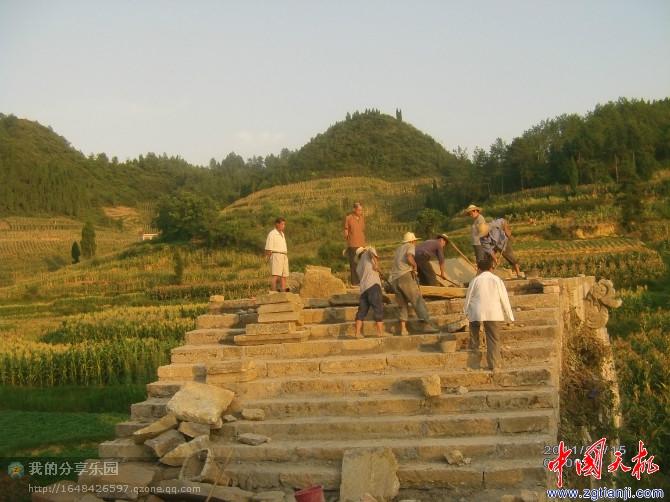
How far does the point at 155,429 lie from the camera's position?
748cm

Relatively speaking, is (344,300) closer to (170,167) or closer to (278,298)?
(278,298)

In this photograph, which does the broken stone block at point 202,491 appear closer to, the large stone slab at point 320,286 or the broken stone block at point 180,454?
the broken stone block at point 180,454

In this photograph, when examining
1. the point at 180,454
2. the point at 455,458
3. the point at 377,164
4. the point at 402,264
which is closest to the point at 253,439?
the point at 180,454

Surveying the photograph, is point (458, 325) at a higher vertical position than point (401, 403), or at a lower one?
higher

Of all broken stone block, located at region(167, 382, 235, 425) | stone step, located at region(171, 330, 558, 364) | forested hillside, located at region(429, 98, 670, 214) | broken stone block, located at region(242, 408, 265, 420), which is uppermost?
forested hillside, located at region(429, 98, 670, 214)

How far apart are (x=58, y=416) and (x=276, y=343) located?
9.43m

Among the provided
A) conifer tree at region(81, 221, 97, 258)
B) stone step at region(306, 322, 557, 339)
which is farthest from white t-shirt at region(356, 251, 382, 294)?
conifer tree at region(81, 221, 97, 258)

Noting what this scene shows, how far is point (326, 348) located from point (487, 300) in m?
2.33

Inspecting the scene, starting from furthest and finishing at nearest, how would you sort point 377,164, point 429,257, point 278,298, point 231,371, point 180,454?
1. point 377,164
2. point 429,257
3. point 278,298
4. point 231,371
5. point 180,454

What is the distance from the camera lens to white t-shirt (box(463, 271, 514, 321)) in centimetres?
771

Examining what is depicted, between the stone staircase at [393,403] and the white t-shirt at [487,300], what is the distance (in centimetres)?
59

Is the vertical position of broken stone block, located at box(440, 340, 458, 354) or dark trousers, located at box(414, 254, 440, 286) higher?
dark trousers, located at box(414, 254, 440, 286)

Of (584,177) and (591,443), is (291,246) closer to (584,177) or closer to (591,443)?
(584,177)

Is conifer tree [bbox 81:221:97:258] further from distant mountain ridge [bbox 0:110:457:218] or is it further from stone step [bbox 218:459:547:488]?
stone step [bbox 218:459:547:488]
